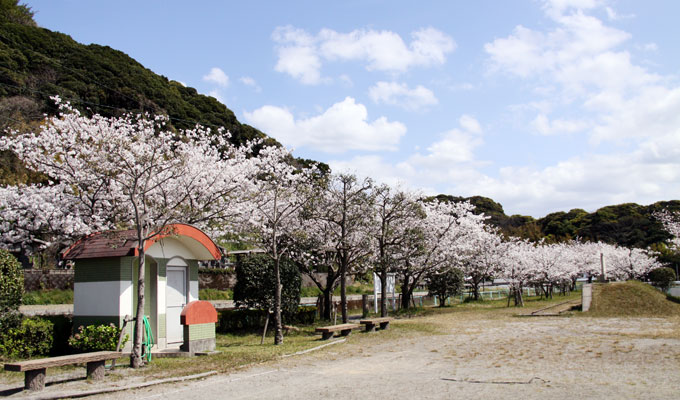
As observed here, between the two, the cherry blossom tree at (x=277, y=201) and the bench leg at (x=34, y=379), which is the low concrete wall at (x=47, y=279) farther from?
the bench leg at (x=34, y=379)

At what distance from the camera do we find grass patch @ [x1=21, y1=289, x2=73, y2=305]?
20.4m

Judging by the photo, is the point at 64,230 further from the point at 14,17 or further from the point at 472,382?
the point at 14,17

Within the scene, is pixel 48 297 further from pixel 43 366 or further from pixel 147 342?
pixel 43 366

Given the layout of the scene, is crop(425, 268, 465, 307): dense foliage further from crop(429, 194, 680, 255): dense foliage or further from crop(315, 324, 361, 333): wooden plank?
crop(429, 194, 680, 255): dense foliage

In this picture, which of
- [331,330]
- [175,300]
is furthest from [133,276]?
[331,330]

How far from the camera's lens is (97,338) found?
11297mm

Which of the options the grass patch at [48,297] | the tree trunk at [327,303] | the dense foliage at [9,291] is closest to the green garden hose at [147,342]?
the dense foliage at [9,291]

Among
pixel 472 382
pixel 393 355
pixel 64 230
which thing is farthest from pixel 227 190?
pixel 472 382

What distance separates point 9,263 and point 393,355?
861cm

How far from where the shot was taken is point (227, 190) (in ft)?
57.0

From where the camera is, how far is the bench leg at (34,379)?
787 centimetres

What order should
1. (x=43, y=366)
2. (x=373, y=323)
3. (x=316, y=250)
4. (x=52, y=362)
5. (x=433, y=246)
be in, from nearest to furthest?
(x=43, y=366) → (x=52, y=362) → (x=373, y=323) → (x=316, y=250) → (x=433, y=246)

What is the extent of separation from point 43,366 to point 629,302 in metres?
23.0

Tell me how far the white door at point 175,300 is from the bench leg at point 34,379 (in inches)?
204
